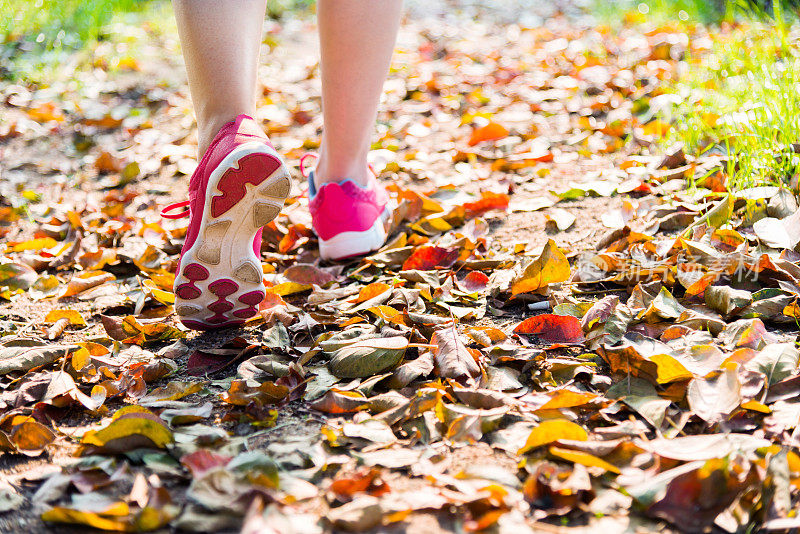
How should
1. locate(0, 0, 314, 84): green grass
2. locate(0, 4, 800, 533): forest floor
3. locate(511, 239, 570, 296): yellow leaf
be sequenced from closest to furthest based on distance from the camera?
locate(0, 4, 800, 533): forest floor
locate(511, 239, 570, 296): yellow leaf
locate(0, 0, 314, 84): green grass

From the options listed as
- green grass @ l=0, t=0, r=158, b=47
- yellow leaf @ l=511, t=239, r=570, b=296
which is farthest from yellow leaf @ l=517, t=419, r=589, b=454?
green grass @ l=0, t=0, r=158, b=47

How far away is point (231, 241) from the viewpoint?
1.28m

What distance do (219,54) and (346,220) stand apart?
570 millimetres

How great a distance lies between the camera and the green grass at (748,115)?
1699 mm

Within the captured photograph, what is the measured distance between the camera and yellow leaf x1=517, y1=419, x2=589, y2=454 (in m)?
0.95

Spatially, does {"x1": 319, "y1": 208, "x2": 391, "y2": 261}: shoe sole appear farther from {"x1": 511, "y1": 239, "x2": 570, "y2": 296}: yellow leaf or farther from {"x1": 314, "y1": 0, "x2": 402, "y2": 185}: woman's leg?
{"x1": 511, "y1": 239, "x2": 570, "y2": 296}: yellow leaf

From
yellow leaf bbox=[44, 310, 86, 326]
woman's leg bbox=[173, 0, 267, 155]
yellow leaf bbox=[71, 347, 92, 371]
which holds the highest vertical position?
woman's leg bbox=[173, 0, 267, 155]

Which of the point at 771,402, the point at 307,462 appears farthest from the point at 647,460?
the point at 307,462

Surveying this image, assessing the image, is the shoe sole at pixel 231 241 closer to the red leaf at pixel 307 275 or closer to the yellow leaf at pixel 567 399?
the red leaf at pixel 307 275

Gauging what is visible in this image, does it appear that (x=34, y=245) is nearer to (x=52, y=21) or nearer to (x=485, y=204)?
(x=485, y=204)

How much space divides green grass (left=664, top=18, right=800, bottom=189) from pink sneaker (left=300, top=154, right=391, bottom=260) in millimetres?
887

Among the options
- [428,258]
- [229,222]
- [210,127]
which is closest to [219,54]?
[210,127]

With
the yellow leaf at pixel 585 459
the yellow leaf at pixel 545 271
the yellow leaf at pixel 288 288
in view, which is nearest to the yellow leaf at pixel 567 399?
the yellow leaf at pixel 585 459

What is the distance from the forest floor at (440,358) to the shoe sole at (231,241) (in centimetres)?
7
